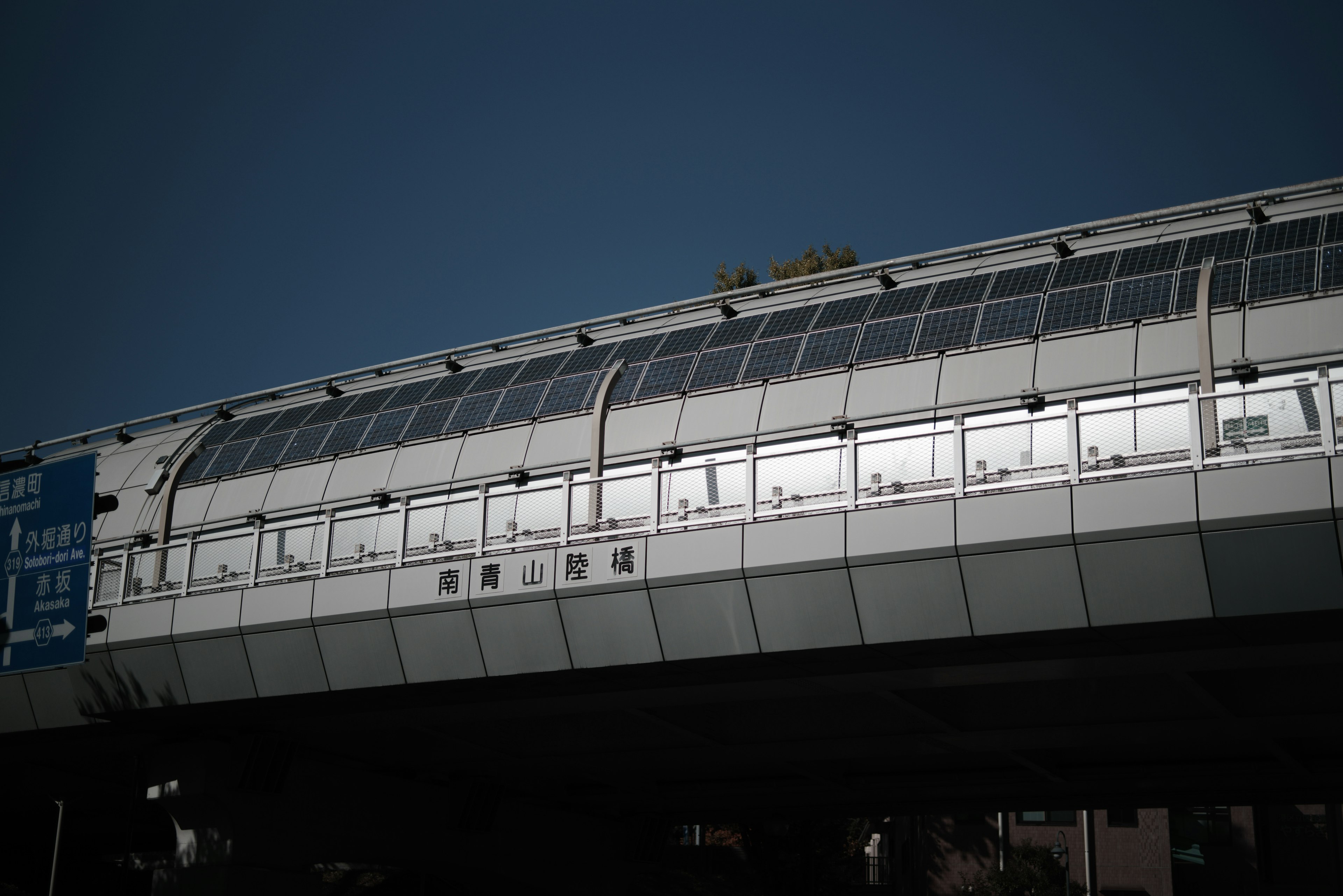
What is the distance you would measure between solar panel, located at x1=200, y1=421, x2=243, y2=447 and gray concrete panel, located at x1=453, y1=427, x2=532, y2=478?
29.6 ft

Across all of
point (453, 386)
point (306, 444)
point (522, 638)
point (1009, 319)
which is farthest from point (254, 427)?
point (1009, 319)

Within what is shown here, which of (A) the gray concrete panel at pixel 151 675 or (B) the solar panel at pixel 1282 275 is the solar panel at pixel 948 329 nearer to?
(B) the solar panel at pixel 1282 275

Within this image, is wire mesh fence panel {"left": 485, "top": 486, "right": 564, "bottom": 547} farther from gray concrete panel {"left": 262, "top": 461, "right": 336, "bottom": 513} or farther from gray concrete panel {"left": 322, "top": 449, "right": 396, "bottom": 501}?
gray concrete panel {"left": 262, "top": 461, "right": 336, "bottom": 513}

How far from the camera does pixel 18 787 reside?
98.5 ft

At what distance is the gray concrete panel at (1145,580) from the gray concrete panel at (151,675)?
47.0 feet

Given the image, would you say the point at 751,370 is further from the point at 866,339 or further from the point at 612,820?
the point at 612,820

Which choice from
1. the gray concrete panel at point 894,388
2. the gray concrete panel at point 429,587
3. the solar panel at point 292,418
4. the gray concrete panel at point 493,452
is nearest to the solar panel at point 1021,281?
the gray concrete panel at point 894,388

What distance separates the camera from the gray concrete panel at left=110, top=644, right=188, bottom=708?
19703 millimetres

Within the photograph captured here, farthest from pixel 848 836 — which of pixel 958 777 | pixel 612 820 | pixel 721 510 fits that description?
pixel 721 510

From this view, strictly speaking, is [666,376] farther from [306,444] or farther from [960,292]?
[306,444]

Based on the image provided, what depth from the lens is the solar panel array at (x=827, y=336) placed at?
21531 millimetres

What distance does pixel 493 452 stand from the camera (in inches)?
1062

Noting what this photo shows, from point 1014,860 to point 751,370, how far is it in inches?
1323

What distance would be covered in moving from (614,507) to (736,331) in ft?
33.4
